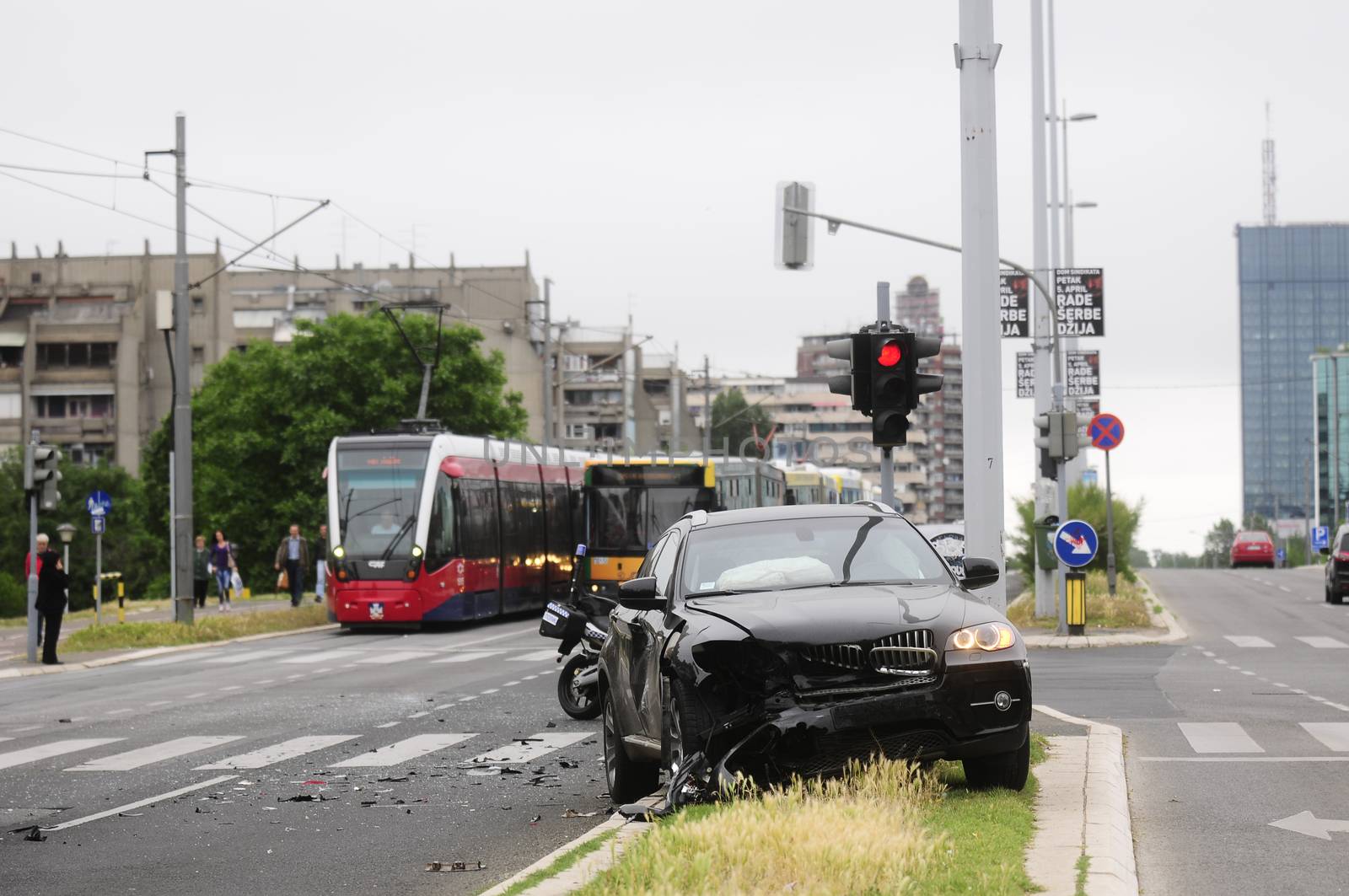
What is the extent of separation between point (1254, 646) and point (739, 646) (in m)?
19.9

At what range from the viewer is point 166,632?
33406mm

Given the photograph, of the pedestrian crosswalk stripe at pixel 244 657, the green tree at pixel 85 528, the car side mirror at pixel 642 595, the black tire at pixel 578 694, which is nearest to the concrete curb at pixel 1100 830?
the car side mirror at pixel 642 595

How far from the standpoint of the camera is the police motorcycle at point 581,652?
55.6 feet

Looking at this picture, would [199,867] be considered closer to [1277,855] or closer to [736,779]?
[736,779]

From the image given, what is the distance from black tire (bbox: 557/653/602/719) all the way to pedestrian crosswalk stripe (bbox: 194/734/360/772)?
2072 millimetres

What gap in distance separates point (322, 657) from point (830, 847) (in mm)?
22497

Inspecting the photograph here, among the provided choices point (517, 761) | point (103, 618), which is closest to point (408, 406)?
point (103, 618)

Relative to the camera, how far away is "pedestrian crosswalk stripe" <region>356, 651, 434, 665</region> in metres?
27.4

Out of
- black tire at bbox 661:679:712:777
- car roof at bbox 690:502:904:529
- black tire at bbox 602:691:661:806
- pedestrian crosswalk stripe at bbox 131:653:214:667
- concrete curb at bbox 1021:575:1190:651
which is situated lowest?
pedestrian crosswalk stripe at bbox 131:653:214:667

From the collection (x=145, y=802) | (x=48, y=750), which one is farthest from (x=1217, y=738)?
(x=48, y=750)

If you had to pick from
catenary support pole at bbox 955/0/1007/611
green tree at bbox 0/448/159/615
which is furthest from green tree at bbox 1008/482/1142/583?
green tree at bbox 0/448/159/615

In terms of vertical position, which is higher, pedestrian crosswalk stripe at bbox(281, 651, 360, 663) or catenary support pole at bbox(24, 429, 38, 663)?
catenary support pole at bbox(24, 429, 38, 663)

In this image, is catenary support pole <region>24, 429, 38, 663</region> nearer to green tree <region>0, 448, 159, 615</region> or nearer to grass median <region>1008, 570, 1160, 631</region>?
grass median <region>1008, 570, 1160, 631</region>

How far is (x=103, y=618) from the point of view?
1702 inches
